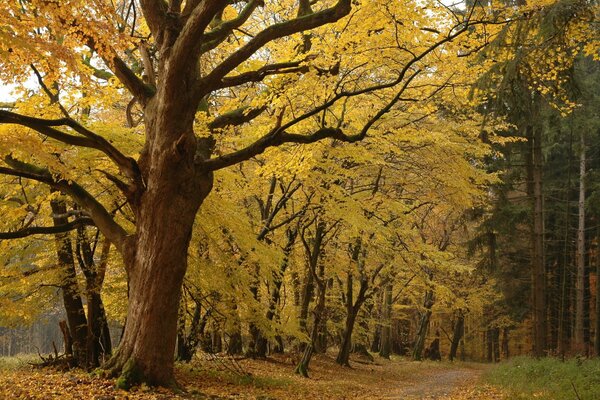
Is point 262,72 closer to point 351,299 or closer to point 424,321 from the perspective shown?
point 351,299

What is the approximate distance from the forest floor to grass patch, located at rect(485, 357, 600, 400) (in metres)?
0.55

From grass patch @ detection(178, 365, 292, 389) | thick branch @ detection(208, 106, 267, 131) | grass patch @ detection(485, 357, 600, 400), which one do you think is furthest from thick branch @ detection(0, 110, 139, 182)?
grass patch @ detection(485, 357, 600, 400)

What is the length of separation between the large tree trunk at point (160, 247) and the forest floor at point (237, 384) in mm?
391

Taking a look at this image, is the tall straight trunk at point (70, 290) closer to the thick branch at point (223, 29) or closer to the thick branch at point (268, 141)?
the thick branch at point (268, 141)

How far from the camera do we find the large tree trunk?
7.00m

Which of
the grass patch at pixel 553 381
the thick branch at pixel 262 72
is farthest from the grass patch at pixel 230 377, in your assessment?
the thick branch at pixel 262 72

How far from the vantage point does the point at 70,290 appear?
10.0 m

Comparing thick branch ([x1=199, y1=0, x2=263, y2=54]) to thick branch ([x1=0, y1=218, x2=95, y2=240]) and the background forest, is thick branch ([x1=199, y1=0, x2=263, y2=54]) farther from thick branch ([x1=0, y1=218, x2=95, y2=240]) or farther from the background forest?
thick branch ([x1=0, y1=218, x2=95, y2=240])

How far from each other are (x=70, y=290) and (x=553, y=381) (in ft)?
33.0

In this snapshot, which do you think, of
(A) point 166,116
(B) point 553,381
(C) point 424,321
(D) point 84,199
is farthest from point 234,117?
(C) point 424,321

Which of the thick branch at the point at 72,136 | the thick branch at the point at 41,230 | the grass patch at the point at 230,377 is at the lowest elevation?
the grass patch at the point at 230,377

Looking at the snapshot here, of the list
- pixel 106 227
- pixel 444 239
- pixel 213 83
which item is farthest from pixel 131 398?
pixel 444 239

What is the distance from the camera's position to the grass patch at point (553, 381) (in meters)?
8.14

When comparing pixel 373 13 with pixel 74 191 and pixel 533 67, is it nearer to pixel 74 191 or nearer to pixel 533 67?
pixel 533 67
